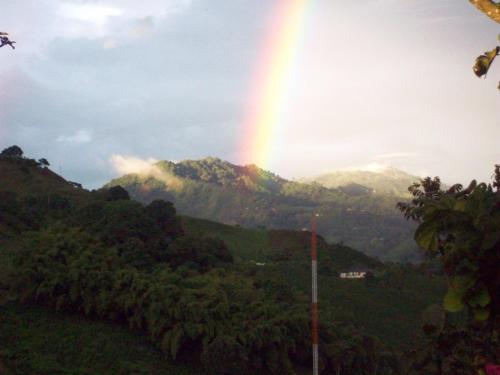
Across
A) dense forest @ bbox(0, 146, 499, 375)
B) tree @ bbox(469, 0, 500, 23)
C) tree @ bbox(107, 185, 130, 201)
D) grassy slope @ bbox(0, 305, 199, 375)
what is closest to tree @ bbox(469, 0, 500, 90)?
tree @ bbox(469, 0, 500, 23)

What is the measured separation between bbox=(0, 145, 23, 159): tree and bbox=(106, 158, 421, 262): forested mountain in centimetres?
5726

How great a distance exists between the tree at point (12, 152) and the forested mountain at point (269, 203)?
57.3m

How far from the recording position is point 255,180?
168 metres

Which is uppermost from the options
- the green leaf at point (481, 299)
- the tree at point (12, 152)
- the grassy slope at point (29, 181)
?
the tree at point (12, 152)

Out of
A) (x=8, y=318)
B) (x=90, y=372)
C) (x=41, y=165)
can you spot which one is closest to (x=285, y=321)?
(x=90, y=372)

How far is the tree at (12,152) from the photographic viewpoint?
58356 millimetres

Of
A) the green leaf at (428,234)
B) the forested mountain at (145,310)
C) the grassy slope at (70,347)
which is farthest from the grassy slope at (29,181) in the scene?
the green leaf at (428,234)

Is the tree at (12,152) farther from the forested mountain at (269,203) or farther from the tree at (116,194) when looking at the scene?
the forested mountain at (269,203)

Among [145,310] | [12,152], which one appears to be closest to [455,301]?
[145,310]

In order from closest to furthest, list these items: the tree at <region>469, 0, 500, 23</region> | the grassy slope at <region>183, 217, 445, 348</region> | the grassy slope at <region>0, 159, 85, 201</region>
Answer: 1. the tree at <region>469, 0, 500, 23</region>
2. the grassy slope at <region>183, 217, 445, 348</region>
3. the grassy slope at <region>0, 159, 85, 201</region>

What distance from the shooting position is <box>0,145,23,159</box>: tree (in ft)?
191

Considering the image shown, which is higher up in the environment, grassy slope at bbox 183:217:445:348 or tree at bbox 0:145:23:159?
tree at bbox 0:145:23:159

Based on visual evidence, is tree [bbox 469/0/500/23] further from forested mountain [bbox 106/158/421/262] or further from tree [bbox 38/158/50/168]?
forested mountain [bbox 106/158/421/262]

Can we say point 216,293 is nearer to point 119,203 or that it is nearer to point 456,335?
point 119,203
